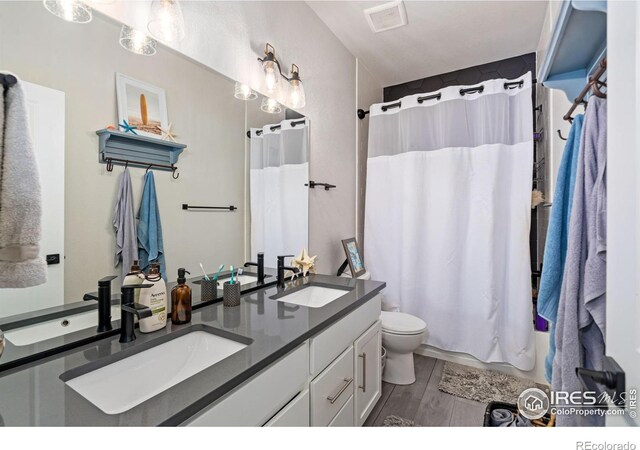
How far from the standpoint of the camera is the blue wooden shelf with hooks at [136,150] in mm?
1010

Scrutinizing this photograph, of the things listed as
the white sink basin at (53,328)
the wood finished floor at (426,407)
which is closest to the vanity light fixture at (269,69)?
the white sink basin at (53,328)

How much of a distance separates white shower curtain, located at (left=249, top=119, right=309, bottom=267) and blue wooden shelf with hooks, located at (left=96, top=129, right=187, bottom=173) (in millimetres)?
443

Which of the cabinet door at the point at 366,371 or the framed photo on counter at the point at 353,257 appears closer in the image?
the cabinet door at the point at 366,371

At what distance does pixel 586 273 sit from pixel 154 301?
1249 millimetres

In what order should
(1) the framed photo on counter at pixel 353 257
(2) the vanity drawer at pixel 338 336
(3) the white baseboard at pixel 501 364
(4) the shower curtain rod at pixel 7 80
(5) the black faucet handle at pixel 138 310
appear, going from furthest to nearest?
(1) the framed photo on counter at pixel 353 257 < (3) the white baseboard at pixel 501 364 < (2) the vanity drawer at pixel 338 336 < (5) the black faucet handle at pixel 138 310 < (4) the shower curtain rod at pixel 7 80

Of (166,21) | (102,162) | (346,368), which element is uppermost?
(166,21)

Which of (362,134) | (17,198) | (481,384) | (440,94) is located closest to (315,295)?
(17,198)

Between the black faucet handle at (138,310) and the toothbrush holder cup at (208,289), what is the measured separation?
36 cm

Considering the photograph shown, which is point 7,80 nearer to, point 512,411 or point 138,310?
point 138,310

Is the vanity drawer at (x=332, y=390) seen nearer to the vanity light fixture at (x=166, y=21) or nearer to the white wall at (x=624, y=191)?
the white wall at (x=624, y=191)

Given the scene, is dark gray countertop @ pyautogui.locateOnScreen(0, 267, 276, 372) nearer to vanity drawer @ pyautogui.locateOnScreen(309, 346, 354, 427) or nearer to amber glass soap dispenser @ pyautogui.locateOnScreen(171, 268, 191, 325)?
amber glass soap dispenser @ pyautogui.locateOnScreen(171, 268, 191, 325)

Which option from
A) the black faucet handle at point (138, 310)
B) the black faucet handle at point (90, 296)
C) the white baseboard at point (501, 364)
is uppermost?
the black faucet handle at point (90, 296)

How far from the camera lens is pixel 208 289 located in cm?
129

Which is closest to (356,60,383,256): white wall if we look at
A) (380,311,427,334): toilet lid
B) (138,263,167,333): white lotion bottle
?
(380,311,427,334): toilet lid
